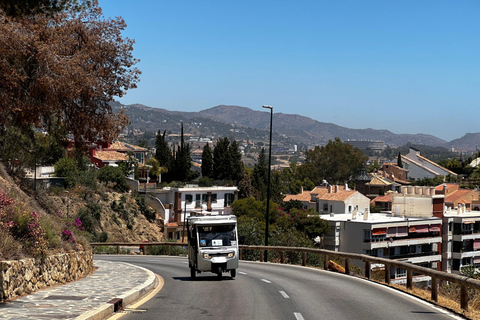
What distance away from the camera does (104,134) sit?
2628cm

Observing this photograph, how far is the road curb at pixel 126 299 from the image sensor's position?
1174 cm

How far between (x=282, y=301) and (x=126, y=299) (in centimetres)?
400

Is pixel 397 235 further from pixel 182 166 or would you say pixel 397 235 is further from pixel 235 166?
pixel 182 166

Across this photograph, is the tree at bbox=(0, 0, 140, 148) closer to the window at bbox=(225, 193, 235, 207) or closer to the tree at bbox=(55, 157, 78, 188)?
the tree at bbox=(55, 157, 78, 188)

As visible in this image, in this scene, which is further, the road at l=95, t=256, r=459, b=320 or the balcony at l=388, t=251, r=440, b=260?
the balcony at l=388, t=251, r=440, b=260

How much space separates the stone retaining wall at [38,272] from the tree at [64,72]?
557cm

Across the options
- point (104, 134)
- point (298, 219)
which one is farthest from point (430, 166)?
point (104, 134)

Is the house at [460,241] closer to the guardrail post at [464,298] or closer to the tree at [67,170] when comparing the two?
the tree at [67,170]

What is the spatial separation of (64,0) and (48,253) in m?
7.12

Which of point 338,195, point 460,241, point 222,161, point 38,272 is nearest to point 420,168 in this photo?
point 338,195

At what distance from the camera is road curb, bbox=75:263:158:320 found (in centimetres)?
1174

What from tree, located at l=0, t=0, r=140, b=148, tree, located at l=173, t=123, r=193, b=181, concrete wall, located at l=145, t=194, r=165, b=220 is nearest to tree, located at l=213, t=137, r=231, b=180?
tree, located at l=173, t=123, r=193, b=181

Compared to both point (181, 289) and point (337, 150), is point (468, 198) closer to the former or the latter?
point (337, 150)

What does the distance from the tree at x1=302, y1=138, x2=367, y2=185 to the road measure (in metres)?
129
